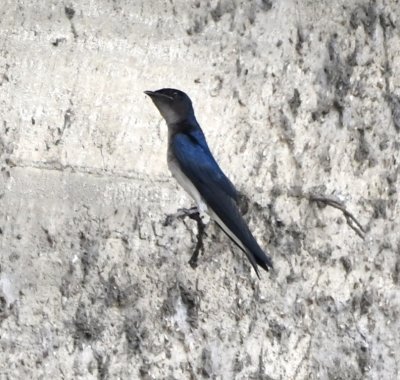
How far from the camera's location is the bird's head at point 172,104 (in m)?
3.07

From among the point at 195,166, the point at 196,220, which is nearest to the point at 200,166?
the point at 195,166

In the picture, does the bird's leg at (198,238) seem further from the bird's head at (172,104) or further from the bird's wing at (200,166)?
the bird's head at (172,104)

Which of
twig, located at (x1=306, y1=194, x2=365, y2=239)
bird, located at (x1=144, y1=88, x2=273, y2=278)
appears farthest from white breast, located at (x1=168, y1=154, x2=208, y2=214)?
twig, located at (x1=306, y1=194, x2=365, y2=239)

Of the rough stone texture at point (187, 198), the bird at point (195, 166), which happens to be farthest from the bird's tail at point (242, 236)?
the rough stone texture at point (187, 198)

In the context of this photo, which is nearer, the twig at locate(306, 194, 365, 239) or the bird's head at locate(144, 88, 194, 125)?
the bird's head at locate(144, 88, 194, 125)

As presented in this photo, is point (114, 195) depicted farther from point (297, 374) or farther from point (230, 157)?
point (297, 374)

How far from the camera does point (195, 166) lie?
307 centimetres

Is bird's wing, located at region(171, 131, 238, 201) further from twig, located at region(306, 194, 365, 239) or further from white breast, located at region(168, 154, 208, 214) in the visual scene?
twig, located at region(306, 194, 365, 239)

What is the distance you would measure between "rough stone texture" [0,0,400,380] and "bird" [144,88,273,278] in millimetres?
70

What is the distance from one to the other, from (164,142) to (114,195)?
6.6 inches

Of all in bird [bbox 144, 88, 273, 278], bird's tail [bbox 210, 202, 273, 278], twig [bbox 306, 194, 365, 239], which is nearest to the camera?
bird's tail [bbox 210, 202, 273, 278]

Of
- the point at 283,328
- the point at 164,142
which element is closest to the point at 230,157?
the point at 164,142

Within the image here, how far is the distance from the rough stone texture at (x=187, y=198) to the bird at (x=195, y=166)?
70 millimetres

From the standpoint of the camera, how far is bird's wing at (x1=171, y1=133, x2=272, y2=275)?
302cm
